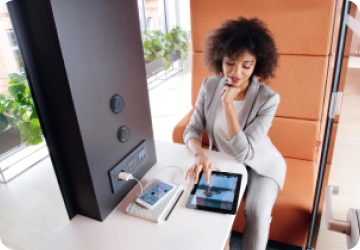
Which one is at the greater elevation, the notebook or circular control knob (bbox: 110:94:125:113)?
circular control knob (bbox: 110:94:125:113)

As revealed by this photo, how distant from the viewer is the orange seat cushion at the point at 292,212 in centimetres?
142

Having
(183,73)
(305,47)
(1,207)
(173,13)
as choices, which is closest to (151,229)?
(1,207)

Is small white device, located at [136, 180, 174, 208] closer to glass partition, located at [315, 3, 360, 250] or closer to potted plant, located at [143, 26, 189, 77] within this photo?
glass partition, located at [315, 3, 360, 250]

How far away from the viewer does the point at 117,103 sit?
2.89 feet

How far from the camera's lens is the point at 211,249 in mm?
788

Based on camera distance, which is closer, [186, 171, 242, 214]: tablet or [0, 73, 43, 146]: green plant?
[0, 73, 43, 146]: green plant

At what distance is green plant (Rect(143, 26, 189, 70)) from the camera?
276 centimetres

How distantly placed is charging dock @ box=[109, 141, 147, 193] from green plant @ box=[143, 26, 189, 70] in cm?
187

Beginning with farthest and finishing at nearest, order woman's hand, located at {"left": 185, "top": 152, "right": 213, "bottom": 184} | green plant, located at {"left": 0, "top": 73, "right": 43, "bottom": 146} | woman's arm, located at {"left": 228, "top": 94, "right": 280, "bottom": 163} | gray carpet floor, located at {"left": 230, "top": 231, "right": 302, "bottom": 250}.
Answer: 1. gray carpet floor, located at {"left": 230, "top": 231, "right": 302, "bottom": 250}
2. woman's arm, located at {"left": 228, "top": 94, "right": 280, "bottom": 163}
3. woman's hand, located at {"left": 185, "top": 152, "right": 213, "bottom": 184}
4. green plant, located at {"left": 0, "top": 73, "right": 43, "bottom": 146}

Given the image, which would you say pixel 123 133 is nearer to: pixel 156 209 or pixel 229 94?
pixel 156 209

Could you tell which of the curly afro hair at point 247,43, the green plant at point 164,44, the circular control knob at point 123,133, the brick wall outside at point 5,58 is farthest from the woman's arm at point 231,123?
the green plant at point 164,44

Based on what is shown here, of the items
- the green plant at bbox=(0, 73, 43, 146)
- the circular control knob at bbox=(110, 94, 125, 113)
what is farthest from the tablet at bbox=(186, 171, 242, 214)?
the green plant at bbox=(0, 73, 43, 146)

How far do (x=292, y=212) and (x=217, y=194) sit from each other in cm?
66

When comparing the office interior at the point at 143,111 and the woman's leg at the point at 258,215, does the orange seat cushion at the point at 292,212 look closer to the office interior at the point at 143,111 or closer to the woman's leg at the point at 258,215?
the office interior at the point at 143,111
